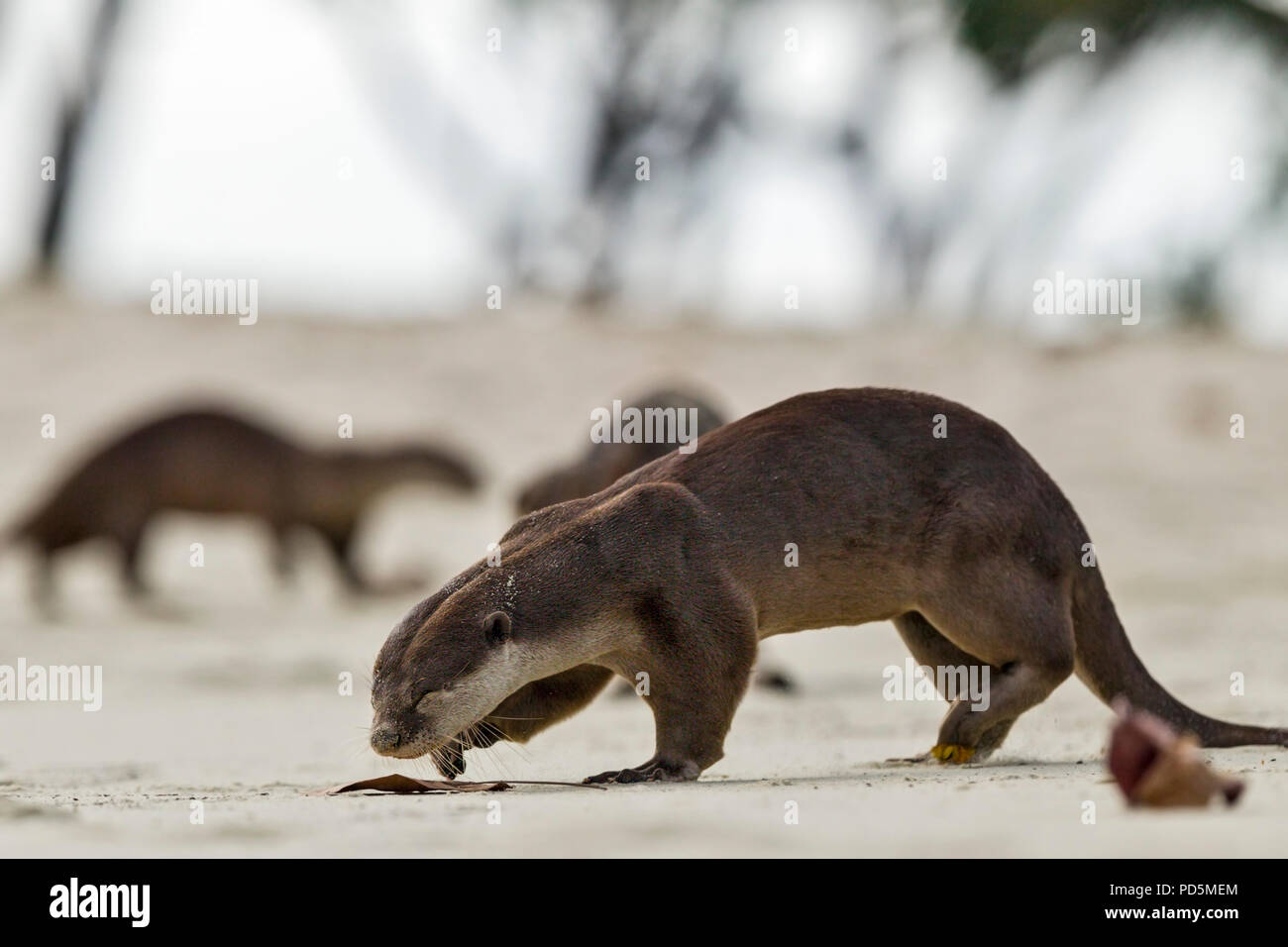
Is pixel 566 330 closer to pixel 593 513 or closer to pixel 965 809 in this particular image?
pixel 593 513

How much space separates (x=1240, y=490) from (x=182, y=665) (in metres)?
7.96

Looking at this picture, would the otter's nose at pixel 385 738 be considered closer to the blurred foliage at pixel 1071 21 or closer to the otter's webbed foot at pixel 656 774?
the otter's webbed foot at pixel 656 774

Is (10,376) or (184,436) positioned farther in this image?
(10,376)

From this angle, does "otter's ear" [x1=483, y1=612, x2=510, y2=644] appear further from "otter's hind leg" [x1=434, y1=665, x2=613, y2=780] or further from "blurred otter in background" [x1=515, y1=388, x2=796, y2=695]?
"blurred otter in background" [x1=515, y1=388, x2=796, y2=695]

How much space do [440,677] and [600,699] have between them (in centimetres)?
333

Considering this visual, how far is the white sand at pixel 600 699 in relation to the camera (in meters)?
3.85

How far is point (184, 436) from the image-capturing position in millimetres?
12141

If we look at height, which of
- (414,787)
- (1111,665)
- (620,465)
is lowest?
(414,787)

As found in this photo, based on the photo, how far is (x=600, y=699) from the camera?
26.1 ft

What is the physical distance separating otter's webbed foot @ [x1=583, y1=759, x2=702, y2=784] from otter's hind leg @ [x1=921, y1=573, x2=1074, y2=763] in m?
0.76

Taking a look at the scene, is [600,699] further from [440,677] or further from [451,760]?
[440,677]

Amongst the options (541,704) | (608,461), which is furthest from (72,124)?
(541,704)

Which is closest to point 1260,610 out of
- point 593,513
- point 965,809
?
point 593,513
